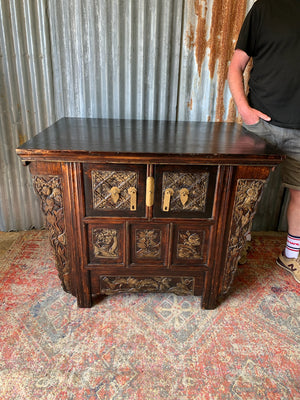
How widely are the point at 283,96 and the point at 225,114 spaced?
1.67 feet

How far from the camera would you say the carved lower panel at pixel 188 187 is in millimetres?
1475

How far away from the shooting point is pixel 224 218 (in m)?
1.56

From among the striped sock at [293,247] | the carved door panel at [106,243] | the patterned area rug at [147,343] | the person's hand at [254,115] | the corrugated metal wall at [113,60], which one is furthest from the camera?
the striped sock at [293,247]

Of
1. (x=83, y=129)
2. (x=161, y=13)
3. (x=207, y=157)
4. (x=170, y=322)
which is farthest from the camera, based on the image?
(x=161, y=13)

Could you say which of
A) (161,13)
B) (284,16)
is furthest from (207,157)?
(161,13)

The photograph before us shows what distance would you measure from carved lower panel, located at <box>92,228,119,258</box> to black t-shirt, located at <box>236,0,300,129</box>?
117cm

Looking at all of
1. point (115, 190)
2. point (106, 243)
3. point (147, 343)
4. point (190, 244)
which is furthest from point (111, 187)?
point (147, 343)

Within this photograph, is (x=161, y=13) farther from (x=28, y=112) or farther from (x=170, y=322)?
(x=170, y=322)

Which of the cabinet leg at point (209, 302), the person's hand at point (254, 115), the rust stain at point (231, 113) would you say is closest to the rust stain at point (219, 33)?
the rust stain at point (231, 113)

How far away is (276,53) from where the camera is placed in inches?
68.2

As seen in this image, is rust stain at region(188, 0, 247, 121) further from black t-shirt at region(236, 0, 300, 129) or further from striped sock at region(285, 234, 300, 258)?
striped sock at region(285, 234, 300, 258)

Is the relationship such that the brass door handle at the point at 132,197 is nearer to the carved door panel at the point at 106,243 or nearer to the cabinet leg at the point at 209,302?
the carved door panel at the point at 106,243

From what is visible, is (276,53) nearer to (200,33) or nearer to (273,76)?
(273,76)

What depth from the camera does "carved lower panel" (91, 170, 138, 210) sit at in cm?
146
